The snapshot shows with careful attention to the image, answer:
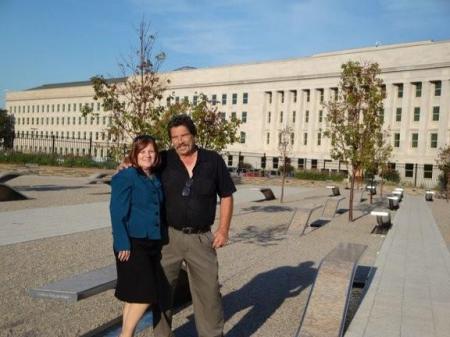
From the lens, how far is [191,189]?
13.7ft

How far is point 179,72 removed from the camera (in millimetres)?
85000

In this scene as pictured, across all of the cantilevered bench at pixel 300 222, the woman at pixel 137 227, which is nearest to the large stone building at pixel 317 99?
the cantilevered bench at pixel 300 222

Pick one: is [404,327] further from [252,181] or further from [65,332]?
[252,181]

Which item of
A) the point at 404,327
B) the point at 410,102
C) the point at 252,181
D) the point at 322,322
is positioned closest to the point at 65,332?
the point at 322,322

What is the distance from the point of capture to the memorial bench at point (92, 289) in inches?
167

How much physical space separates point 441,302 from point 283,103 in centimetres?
6853

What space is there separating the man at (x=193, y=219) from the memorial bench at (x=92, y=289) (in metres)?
0.63

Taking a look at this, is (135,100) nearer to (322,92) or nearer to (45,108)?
(322,92)

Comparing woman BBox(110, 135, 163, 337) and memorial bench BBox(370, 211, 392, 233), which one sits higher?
woman BBox(110, 135, 163, 337)

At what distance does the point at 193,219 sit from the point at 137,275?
608mm

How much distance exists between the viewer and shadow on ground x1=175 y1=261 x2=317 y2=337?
5449mm

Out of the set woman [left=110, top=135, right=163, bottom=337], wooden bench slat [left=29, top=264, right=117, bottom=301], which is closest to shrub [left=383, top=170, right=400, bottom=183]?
wooden bench slat [left=29, top=264, right=117, bottom=301]

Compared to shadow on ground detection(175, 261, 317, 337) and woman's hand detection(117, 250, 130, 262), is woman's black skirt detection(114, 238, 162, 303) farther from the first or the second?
shadow on ground detection(175, 261, 317, 337)

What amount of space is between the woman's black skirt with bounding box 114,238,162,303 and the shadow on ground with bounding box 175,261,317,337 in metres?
1.27
